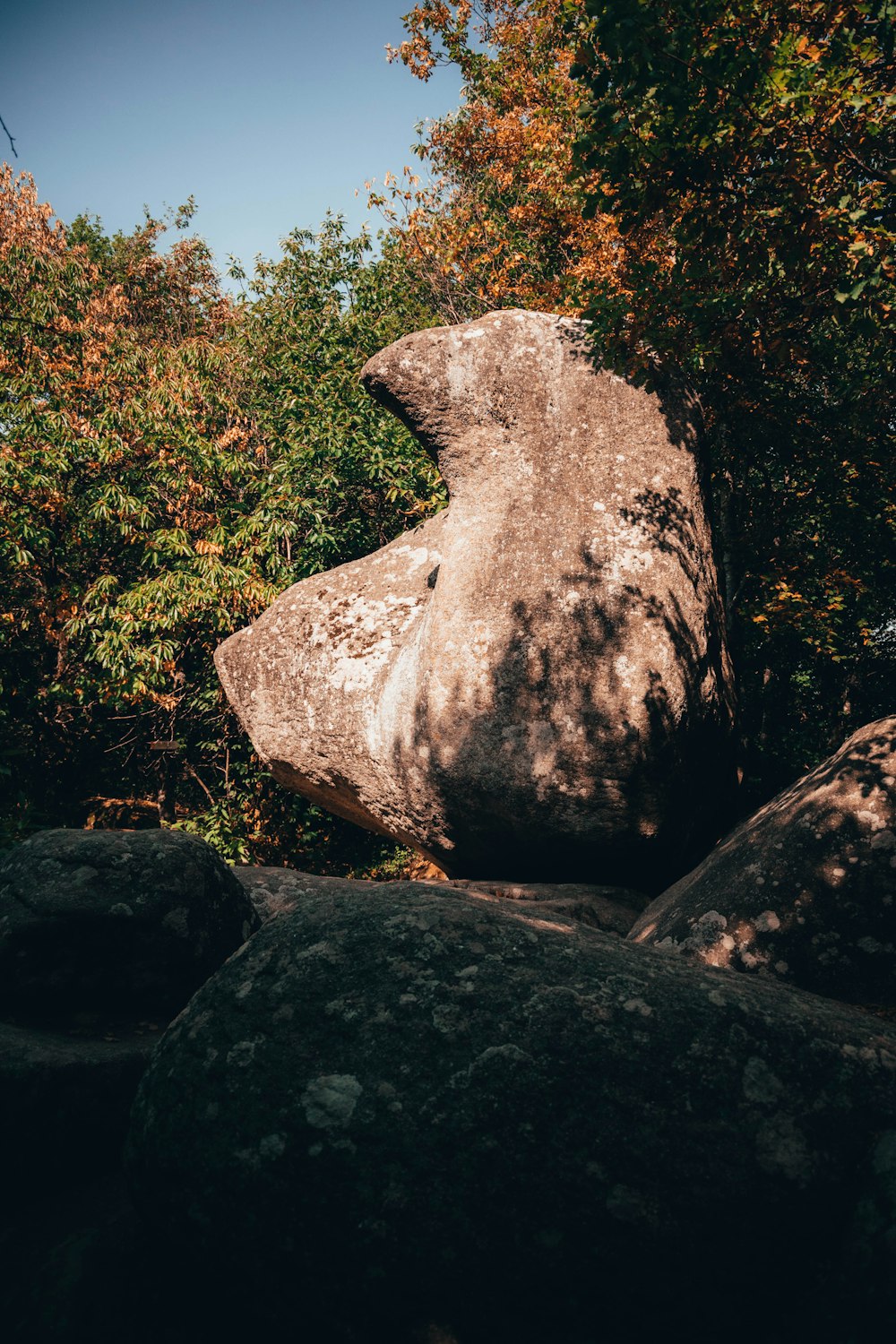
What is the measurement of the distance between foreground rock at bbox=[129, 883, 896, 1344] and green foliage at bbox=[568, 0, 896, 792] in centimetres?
468

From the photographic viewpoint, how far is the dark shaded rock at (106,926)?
469cm

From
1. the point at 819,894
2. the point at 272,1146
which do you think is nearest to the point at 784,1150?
the point at 272,1146

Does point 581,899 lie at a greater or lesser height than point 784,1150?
lesser

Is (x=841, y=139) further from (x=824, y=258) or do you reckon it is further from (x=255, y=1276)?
(x=255, y=1276)

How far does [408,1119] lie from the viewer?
9.39 feet

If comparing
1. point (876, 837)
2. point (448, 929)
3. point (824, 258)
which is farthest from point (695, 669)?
point (448, 929)

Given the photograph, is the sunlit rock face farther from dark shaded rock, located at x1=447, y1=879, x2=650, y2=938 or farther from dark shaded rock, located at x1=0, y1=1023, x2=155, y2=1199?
dark shaded rock, located at x1=0, y1=1023, x2=155, y2=1199

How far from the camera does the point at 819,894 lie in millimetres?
5359

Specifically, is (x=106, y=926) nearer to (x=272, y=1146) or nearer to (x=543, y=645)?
(x=272, y=1146)

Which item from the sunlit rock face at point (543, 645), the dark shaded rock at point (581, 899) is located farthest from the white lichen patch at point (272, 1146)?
the sunlit rock face at point (543, 645)

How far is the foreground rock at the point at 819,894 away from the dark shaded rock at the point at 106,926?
3276 mm

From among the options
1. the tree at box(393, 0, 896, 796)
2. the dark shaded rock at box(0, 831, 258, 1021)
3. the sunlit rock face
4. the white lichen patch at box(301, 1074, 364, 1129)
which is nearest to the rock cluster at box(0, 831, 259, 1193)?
the dark shaded rock at box(0, 831, 258, 1021)

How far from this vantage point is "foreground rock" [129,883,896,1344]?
2635mm

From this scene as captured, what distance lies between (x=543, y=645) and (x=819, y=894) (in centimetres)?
Result: 330
